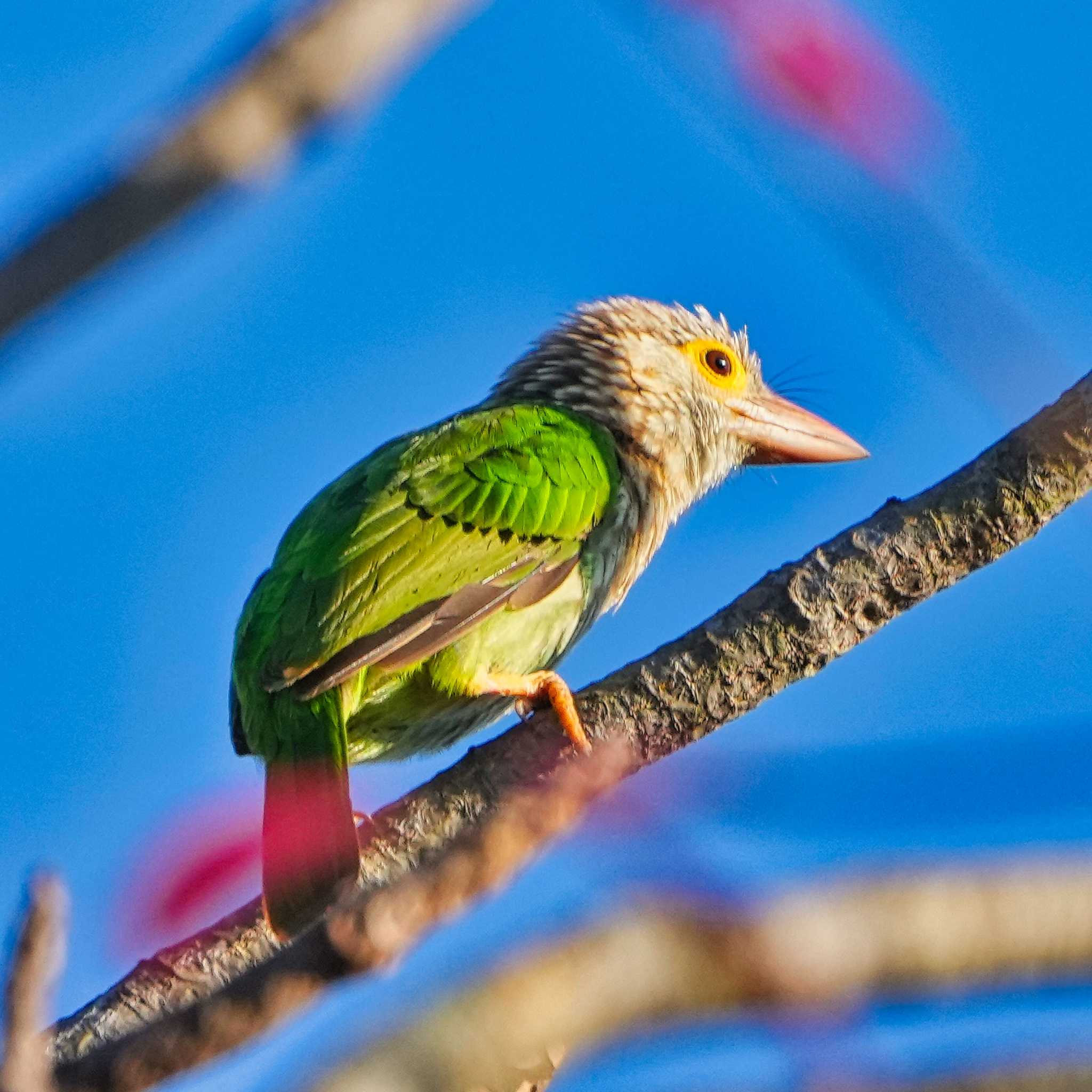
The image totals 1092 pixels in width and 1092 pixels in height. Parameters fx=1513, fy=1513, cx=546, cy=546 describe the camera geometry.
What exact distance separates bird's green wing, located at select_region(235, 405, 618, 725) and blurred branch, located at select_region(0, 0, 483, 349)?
2.41 metres

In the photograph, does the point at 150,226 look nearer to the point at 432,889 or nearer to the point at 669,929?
the point at 432,889

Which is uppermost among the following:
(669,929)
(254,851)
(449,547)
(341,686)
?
(449,547)

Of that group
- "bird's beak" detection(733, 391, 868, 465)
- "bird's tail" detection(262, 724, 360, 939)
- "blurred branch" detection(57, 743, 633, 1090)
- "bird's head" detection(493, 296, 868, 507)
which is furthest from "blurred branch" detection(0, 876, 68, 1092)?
"bird's beak" detection(733, 391, 868, 465)

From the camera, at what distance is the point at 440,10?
5.63ft

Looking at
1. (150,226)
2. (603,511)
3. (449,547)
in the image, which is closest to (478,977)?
(150,226)

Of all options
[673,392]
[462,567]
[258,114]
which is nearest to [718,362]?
[673,392]

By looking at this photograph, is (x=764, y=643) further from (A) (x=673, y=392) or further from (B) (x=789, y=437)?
(B) (x=789, y=437)

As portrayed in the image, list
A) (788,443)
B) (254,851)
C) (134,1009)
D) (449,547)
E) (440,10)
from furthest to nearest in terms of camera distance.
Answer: (788,443), (449,547), (254,851), (134,1009), (440,10)

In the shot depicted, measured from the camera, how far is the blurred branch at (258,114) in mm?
1555

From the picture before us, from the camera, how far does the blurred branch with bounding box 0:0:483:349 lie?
61.2 inches

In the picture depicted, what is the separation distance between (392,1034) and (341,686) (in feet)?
8.45

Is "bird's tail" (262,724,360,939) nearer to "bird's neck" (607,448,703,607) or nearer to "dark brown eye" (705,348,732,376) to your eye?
"bird's neck" (607,448,703,607)

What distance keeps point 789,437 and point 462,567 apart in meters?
1.97

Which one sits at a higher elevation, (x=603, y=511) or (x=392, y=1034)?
(x=603, y=511)
